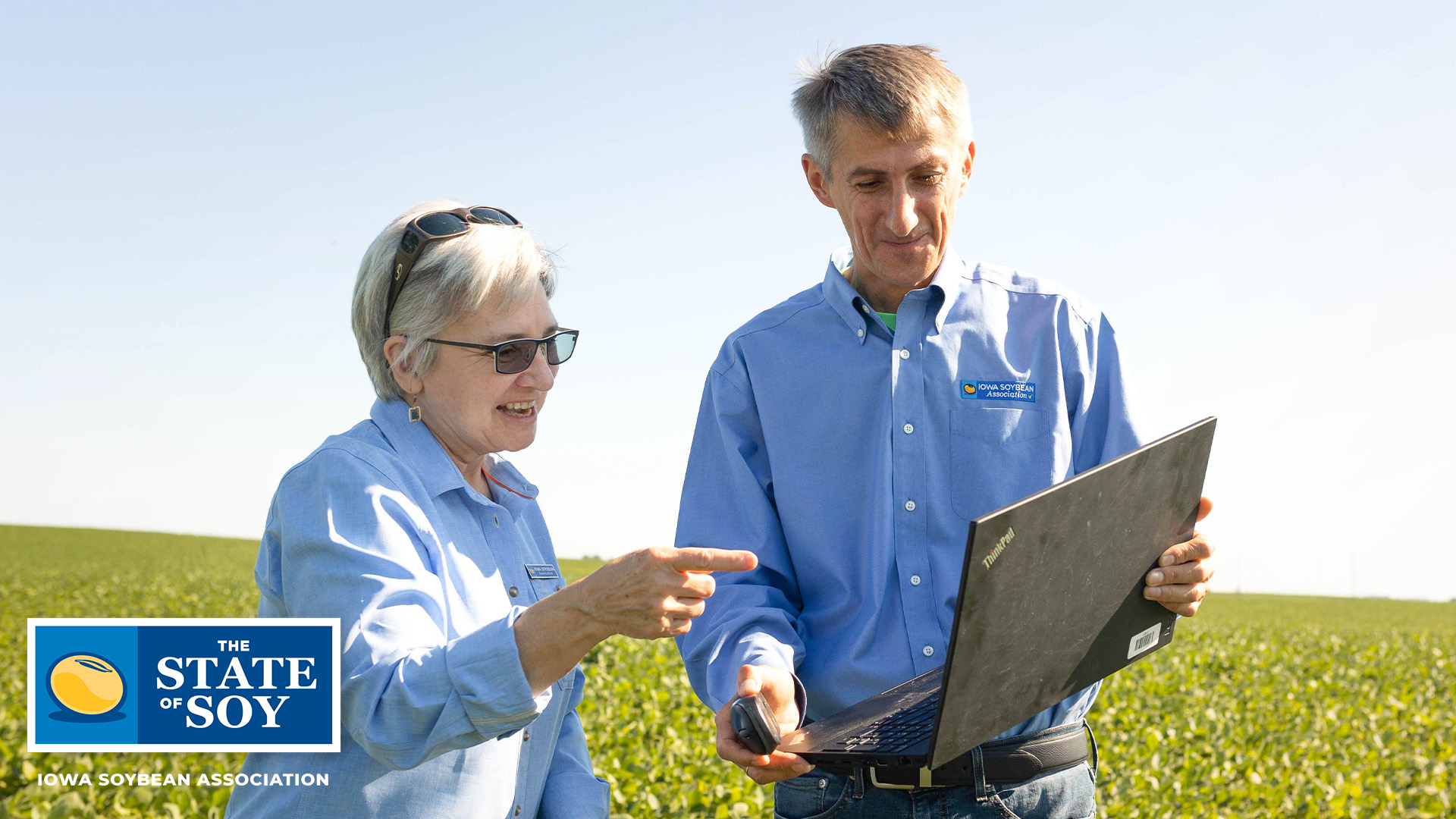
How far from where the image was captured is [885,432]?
2268 mm

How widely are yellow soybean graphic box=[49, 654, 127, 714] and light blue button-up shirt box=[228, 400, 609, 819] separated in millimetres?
1220

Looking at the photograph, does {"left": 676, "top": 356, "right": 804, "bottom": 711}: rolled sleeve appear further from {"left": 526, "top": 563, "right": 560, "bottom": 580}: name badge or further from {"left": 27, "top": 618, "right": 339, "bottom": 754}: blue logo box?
{"left": 27, "top": 618, "right": 339, "bottom": 754}: blue logo box

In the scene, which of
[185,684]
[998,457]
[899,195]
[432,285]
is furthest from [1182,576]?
[185,684]

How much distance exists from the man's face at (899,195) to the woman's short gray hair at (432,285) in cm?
71

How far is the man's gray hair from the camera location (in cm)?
221

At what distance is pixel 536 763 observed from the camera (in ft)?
7.13

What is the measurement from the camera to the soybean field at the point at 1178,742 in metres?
4.73

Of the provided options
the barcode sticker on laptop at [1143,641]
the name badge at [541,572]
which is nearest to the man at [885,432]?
the barcode sticker on laptop at [1143,641]

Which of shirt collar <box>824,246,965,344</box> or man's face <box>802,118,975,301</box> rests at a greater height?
man's face <box>802,118,975,301</box>

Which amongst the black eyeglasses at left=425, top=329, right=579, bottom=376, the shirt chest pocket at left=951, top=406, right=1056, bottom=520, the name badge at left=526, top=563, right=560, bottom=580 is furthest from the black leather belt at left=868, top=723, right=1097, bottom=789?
the black eyeglasses at left=425, top=329, right=579, bottom=376

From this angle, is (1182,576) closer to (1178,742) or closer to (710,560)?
(710,560)

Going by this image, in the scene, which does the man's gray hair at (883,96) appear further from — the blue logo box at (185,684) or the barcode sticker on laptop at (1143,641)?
the blue logo box at (185,684)

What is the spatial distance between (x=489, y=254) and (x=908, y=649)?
1203 millimetres

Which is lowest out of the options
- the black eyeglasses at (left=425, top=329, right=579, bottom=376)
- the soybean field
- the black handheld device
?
the soybean field
